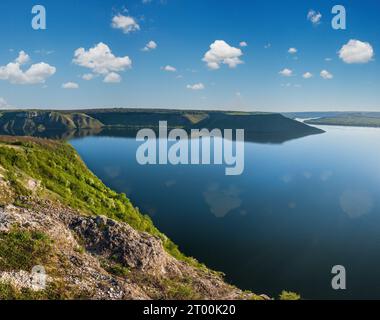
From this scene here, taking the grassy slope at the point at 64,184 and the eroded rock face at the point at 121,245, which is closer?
the eroded rock face at the point at 121,245

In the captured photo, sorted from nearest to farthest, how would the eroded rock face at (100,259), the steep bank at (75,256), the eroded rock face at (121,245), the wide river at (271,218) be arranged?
the steep bank at (75,256)
the eroded rock face at (100,259)
the eroded rock face at (121,245)
the wide river at (271,218)

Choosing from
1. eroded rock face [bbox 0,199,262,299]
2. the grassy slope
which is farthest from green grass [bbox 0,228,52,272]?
the grassy slope

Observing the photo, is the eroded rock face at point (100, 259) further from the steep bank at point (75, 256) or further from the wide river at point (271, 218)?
the wide river at point (271, 218)

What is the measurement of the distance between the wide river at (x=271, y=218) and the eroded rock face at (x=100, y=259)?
1513 centimetres

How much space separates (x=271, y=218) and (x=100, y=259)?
4146cm

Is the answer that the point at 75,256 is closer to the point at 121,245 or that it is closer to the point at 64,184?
the point at 121,245

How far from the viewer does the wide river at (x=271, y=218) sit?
40.4 meters

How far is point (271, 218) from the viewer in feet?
194

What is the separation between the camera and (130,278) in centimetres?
2211

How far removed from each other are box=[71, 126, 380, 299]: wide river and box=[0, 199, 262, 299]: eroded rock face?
1513cm

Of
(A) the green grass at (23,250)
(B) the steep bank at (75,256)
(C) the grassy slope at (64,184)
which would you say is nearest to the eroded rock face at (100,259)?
(B) the steep bank at (75,256)

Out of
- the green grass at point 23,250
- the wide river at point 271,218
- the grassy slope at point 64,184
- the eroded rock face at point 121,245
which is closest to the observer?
the green grass at point 23,250

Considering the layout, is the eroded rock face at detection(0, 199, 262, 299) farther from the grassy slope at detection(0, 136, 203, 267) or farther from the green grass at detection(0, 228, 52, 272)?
the grassy slope at detection(0, 136, 203, 267)
